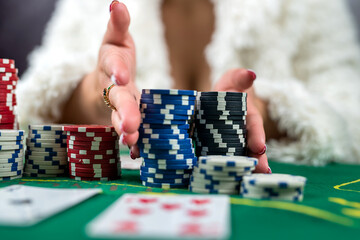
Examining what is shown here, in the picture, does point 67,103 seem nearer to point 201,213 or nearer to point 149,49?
point 149,49

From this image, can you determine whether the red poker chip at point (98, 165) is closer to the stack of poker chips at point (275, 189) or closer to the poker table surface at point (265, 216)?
the poker table surface at point (265, 216)

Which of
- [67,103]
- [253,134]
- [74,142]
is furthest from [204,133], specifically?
→ [67,103]

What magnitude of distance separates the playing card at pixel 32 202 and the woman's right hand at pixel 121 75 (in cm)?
20

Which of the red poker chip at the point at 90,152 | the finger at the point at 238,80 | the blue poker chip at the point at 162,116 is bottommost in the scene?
the red poker chip at the point at 90,152

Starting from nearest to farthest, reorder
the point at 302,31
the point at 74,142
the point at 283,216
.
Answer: the point at 283,216
the point at 74,142
the point at 302,31

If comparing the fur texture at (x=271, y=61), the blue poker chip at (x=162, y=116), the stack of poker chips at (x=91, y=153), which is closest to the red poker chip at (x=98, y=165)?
the stack of poker chips at (x=91, y=153)

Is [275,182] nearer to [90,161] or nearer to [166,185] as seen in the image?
[166,185]

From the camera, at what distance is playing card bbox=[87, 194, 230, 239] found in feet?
2.11

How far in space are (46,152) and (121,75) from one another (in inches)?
18.4

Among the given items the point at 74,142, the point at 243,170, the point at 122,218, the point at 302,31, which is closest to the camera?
the point at 122,218

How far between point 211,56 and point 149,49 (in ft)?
1.42

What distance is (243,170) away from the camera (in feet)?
3.41

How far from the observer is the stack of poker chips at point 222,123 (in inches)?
48.8

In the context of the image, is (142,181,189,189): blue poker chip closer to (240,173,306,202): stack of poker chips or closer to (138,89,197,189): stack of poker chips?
(138,89,197,189): stack of poker chips
